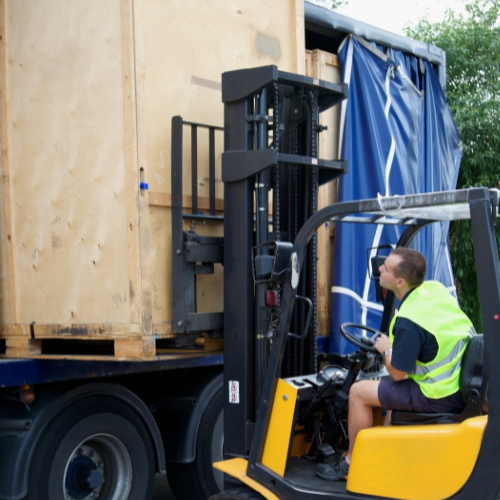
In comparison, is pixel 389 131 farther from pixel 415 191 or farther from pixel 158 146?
pixel 158 146

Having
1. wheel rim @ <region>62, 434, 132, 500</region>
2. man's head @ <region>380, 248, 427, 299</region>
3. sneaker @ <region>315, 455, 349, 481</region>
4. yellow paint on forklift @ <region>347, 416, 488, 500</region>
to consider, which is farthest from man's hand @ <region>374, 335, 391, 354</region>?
wheel rim @ <region>62, 434, 132, 500</region>

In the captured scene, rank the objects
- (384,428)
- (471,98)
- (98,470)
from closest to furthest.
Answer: (384,428) → (98,470) → (471,98)

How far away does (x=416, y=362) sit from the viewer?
3.43 meters

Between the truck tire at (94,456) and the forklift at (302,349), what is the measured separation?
1.03 meters

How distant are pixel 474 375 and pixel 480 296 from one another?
44cm

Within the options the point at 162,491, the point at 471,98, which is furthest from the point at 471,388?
the point at 471,98

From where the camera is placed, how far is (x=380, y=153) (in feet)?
20.2

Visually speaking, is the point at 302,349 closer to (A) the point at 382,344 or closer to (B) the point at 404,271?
(A) the point at 382,344

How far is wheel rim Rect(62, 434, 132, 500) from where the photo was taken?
4691mm

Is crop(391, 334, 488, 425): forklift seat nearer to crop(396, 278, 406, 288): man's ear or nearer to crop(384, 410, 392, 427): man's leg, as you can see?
crop(384, 410, 392, 427): man's leg

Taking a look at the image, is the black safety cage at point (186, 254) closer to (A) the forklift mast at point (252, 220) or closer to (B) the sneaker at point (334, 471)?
(A) the forklift mast at point (252, 220)

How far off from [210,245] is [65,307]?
99 cm

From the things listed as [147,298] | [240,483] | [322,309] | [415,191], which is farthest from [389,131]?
[240,483]

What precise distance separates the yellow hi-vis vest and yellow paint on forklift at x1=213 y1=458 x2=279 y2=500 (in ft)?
3.14
